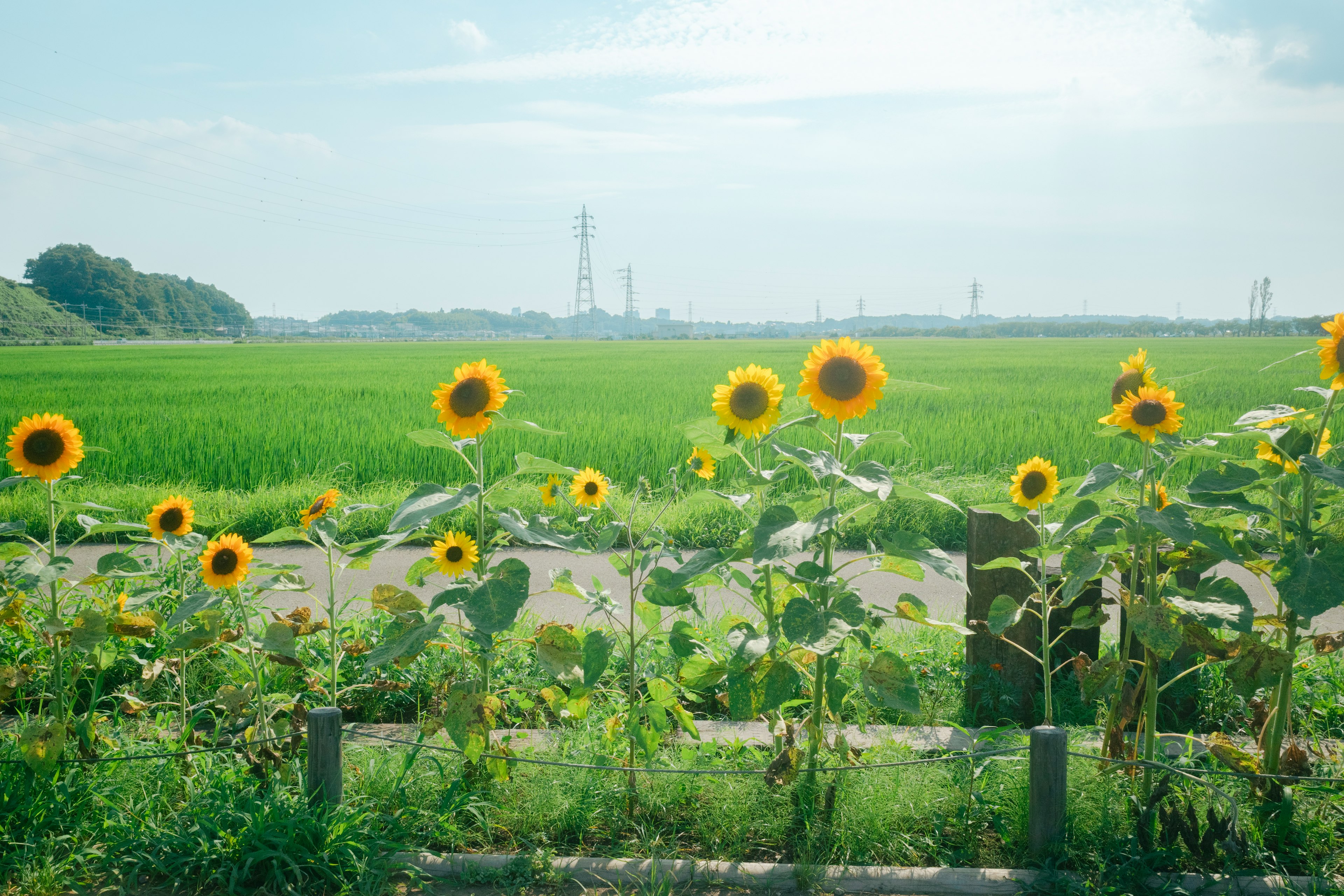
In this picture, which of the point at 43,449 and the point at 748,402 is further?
the point at 43,449

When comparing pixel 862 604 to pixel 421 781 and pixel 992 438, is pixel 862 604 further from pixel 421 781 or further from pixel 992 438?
pixel 992 438

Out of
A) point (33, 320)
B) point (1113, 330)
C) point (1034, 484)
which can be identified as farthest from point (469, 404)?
point (1113, 330)

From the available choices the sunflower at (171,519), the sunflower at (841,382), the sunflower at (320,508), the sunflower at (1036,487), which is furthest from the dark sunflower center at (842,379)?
the sunflower at (171,519)

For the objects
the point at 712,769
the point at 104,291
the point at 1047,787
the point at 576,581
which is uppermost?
the point at 104,291

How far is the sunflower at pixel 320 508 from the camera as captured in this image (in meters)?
2.49

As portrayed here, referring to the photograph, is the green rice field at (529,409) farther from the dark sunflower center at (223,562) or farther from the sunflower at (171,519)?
the sunflower at (171,519)

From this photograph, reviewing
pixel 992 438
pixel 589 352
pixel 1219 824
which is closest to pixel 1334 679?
pixel 1219 824

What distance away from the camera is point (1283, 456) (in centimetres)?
215

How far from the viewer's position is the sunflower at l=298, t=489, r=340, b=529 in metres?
2.49

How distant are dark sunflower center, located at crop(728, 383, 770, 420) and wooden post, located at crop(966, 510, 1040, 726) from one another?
127cm

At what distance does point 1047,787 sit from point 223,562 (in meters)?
2.52

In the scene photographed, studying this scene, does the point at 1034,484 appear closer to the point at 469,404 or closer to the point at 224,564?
the point at 469,404

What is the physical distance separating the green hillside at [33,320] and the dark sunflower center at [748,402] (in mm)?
75065

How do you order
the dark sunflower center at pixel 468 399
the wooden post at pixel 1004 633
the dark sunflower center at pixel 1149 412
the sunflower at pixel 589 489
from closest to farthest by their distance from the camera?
the dark sunflower center at pixel 1149 412 → the dark sunflower center at pixel 468 399 → the sunflower at pixel 589 489 → the wooden post at pixel 1004 633
